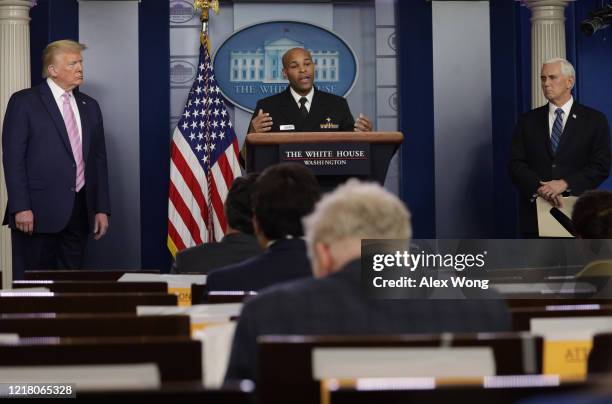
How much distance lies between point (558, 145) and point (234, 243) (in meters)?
3.30

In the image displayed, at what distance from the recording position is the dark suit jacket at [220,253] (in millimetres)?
4066

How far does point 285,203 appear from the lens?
10.6 ft

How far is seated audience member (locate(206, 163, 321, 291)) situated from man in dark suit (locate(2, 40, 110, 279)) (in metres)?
3.49

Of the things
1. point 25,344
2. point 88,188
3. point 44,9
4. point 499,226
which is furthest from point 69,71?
point 25,344

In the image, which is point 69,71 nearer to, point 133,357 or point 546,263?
point 546,263

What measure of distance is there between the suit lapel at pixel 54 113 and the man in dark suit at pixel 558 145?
9.42 feet

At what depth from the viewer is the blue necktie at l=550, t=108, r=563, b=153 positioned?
22.1 ft

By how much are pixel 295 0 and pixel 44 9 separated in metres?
1.98

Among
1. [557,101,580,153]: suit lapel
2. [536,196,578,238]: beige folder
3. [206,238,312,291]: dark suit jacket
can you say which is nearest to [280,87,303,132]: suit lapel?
[536,196,578,238]: beige folder

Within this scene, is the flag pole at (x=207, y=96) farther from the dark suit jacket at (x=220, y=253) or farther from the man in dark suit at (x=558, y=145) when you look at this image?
the dark suit jacket at (x=220, y=253)

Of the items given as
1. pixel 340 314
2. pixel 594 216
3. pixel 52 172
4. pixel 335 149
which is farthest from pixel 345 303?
pixel 52 172

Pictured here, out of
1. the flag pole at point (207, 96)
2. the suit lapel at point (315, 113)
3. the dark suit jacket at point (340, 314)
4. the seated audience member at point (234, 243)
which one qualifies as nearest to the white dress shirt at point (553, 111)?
the suit lapel at point (315, 113)

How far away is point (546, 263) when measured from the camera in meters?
6.76

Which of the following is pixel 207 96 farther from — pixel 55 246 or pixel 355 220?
pixel 355 220
